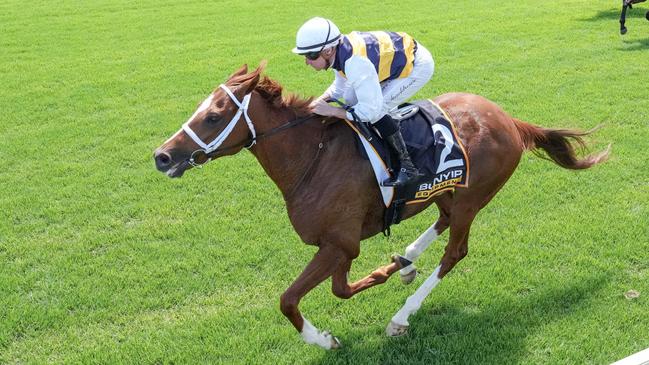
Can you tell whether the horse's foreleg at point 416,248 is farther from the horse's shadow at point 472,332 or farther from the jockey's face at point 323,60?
the jockey's face at point 323,60

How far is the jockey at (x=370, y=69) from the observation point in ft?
12.7

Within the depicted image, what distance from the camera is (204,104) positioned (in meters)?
3.86

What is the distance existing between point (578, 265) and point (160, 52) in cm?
1019

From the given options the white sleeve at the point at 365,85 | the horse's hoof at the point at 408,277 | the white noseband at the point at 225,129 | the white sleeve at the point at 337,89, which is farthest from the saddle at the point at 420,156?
the white noseband at the point at 225,129

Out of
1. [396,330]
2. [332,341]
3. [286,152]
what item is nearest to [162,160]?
[286,152]

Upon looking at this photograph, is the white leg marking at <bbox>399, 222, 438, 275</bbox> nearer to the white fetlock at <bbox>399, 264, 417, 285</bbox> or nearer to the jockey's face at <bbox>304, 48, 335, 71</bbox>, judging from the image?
the white fetlock at <bbox>399, 264, 417, 285</bbox>

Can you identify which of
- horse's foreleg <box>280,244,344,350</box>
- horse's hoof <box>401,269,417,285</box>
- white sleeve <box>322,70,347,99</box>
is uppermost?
white sleeve <box>322,70,347,99</box>

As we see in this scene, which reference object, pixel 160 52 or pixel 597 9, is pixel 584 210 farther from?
pixel 597 9

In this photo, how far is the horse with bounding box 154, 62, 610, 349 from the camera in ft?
12.7

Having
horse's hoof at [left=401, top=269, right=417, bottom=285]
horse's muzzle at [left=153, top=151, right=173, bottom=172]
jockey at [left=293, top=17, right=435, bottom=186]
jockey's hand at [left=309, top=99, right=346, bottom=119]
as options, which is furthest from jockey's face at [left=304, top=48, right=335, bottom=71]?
horse's hoof at [left=401, top=269, right=417, bottom=285]

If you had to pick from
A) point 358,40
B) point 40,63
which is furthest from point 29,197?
point 40,63

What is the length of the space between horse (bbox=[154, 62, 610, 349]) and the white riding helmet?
35 cm

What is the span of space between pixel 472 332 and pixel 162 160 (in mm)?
2403

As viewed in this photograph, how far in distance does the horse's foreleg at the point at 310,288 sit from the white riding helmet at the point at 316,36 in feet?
4.24
